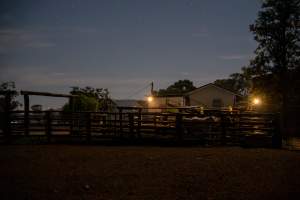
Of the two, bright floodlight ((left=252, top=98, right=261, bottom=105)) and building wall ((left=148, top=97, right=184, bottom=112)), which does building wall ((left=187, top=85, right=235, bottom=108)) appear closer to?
building wall ((left=148, top=97, right=184, bottom=112))

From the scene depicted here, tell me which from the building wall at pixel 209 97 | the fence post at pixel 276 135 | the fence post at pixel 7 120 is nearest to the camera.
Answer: the fence post at pixel 276 135

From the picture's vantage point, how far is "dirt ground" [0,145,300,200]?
6.91 meters

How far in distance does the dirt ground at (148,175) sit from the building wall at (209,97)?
32498 millimetres

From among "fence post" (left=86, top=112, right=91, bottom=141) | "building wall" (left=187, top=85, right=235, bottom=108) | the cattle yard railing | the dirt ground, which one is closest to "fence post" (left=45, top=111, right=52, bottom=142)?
the cattle yard railing

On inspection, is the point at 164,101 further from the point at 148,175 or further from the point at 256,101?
the point at 148,175

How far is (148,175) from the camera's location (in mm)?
8469

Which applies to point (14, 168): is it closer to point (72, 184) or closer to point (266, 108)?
point (72, 184)

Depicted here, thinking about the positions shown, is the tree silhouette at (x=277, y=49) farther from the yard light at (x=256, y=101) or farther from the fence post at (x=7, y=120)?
the fence post at (x=7, y=120)

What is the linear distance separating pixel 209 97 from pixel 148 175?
37527 millimetres

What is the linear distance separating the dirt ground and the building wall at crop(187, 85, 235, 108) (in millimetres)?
32498

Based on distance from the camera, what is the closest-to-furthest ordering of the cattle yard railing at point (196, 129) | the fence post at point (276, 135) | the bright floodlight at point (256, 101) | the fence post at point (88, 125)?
the fence post at point (276, 135)
the cattle yard railing at point (196, 129)
the fence post at point (88, 125)
the bright floodlight at point (256, 101)

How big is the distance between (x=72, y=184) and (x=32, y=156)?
4453mm

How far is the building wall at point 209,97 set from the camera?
44719 millimetres

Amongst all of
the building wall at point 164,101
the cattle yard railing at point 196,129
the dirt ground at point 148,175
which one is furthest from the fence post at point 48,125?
the building wall at point 164,101
